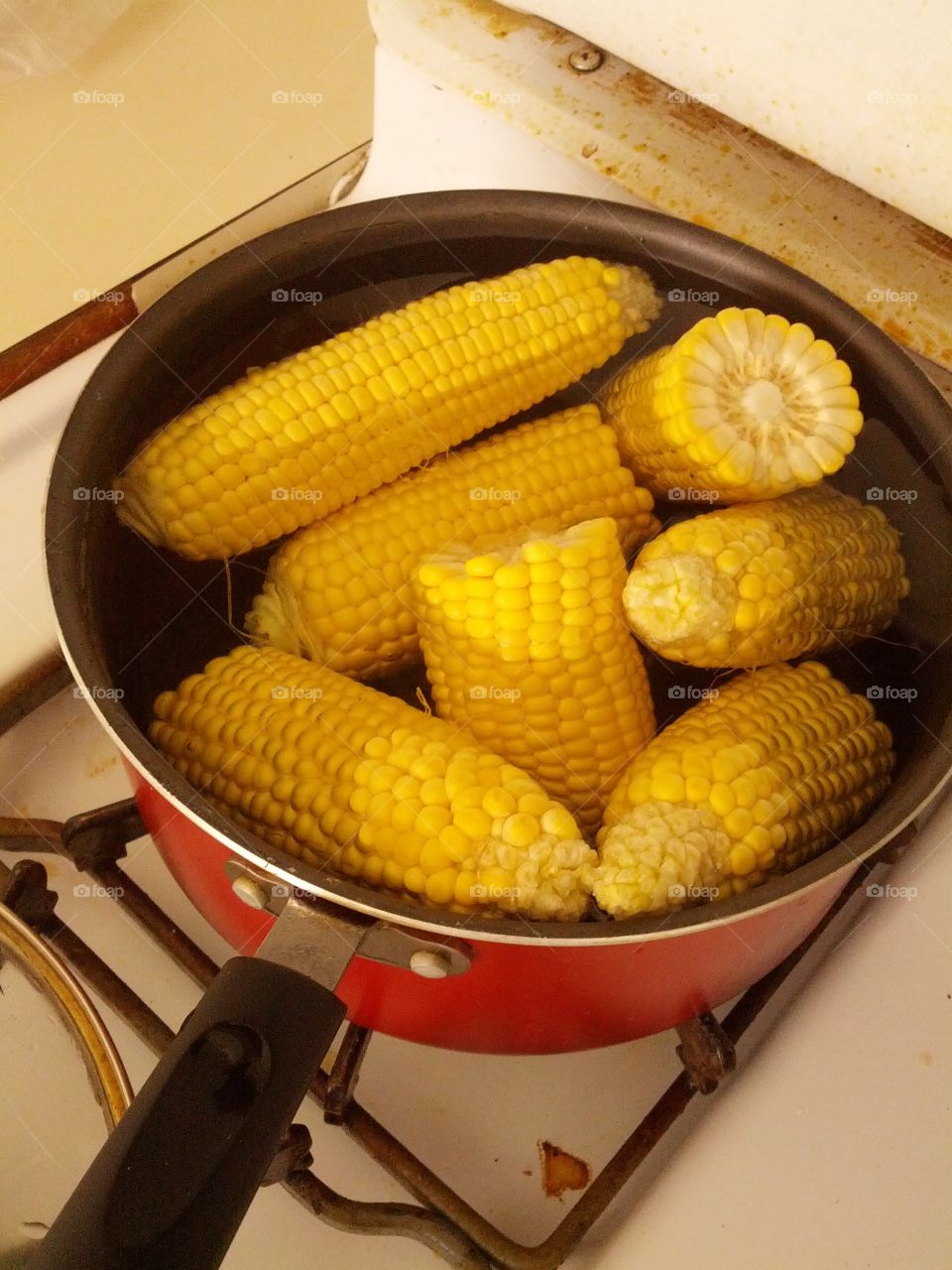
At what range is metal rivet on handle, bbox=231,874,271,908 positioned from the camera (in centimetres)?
42

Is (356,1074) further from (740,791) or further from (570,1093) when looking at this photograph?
(740,791)

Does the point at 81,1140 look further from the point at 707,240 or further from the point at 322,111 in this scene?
the point at 322,111

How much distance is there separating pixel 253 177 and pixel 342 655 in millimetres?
592

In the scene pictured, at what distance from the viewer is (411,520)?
620 mm

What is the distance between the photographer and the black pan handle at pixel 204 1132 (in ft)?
1.10

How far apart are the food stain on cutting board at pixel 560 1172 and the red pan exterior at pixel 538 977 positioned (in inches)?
3.0

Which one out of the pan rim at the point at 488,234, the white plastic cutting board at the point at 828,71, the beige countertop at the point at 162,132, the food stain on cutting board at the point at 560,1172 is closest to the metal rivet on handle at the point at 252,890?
the pan rim at the point at 488,234

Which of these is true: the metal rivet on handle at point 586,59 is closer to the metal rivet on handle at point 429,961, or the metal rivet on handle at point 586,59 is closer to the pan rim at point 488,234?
the pan rim at point 488,234

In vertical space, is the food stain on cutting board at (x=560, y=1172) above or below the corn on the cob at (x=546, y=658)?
below

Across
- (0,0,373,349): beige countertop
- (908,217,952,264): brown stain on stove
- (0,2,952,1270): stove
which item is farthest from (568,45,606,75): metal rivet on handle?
(0,0,373,349): beige countertop

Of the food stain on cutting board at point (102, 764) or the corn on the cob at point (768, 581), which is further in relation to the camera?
the food stain on cutting board at point (102, 764)

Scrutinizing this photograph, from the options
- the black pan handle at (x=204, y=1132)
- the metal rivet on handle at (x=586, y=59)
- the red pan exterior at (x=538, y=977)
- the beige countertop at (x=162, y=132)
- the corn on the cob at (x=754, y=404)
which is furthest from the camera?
the beige countertop at (x=162, y=132)

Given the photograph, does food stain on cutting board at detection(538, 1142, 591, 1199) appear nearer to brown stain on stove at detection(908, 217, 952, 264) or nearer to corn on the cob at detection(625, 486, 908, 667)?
corn on the cob at detection(625, 486, 908, 667)

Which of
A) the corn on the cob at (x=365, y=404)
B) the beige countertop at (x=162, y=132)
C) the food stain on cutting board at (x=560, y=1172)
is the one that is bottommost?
the food stain on cutting board at (x=560, y=1172)
